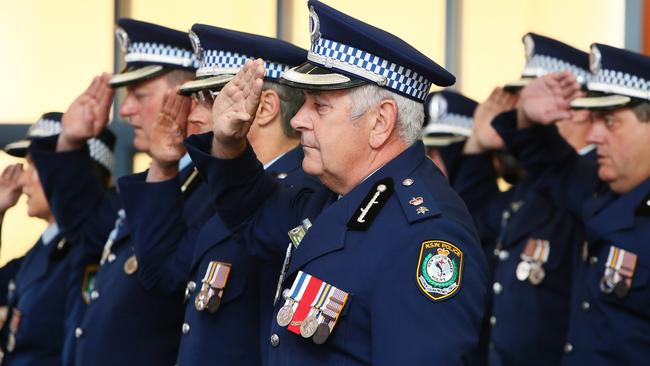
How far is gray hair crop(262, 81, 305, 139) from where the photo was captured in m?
3.45

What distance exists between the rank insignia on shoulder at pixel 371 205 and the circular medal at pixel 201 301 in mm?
739

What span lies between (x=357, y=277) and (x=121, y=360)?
137 centimetres

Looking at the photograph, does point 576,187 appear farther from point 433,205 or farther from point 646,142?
point 433,205

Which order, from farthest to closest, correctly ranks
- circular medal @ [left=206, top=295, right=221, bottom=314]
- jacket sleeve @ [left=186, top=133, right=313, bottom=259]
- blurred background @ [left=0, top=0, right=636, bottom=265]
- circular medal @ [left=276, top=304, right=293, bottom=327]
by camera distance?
blurred background @ [left=0, top=0, right=636, bottom=265] < circular medal @ [left=206, top=295, right=221, bottom=314] < jacket sleeve @ [left=186, top=133, right=313, bottom=259] < circular medal @ [left=276, top=304, right=293, bottom=327]

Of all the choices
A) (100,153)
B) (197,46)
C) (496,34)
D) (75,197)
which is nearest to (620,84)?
(197,46)

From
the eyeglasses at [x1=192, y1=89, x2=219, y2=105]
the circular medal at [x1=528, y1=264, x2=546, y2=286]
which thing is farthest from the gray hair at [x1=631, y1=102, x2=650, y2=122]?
the eyeglasses at [x1=192, y1=89, x2=219, y2=105]

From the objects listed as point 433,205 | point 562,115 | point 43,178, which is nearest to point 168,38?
point 43,178

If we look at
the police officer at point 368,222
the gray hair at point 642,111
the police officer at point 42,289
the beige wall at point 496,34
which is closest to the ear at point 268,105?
the police officer at point 368,222

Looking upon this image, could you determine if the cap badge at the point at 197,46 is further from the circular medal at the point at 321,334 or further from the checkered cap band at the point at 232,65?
the circular medal at the point at 321,334

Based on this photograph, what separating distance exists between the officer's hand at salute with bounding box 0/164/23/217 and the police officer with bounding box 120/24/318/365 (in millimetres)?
1425

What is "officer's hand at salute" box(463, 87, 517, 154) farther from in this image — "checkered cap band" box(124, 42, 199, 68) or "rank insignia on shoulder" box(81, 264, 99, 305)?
"rank insignia on shoulder" box(81, 264, 99, 305)

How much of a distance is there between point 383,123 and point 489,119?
247cm

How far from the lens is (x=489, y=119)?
5172 mm

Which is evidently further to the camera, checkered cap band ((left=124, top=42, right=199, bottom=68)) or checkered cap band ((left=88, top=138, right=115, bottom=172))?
checkered cap band ((left=88, top=138, right=115, bottom=172))
